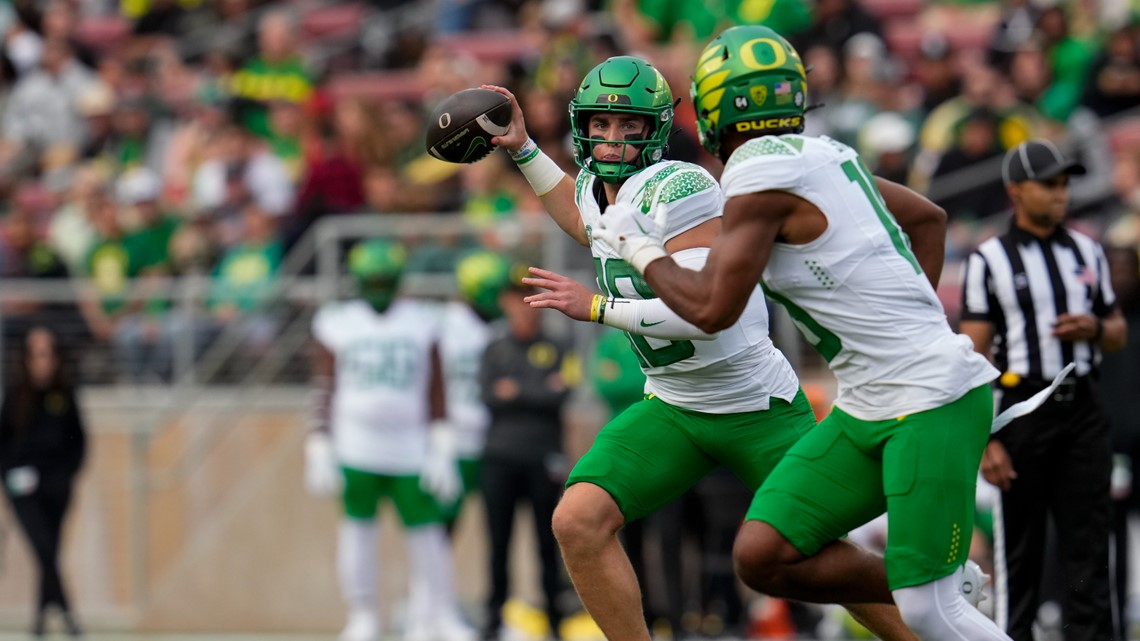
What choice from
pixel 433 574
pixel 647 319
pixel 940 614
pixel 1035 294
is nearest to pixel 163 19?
pixel 433 574

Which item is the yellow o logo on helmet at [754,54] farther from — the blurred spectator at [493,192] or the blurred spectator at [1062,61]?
the blurred spectator at [1062,61]

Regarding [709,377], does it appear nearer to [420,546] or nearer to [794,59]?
[794,59]

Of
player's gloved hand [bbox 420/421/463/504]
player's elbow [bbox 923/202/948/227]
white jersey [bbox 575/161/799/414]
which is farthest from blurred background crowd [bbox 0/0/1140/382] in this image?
white jersey [bbox 575/161/799/414]

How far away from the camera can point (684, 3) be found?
13.6 metres

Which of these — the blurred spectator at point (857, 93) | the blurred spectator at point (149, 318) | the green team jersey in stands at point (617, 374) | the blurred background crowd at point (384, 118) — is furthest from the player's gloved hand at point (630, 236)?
the blurred spectator at point (149, 318)

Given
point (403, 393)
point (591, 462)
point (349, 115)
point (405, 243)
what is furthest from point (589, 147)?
point (349, 115)

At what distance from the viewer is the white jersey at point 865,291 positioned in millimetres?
5020

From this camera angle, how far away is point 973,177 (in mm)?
11086

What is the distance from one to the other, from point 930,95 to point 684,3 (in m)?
2.38

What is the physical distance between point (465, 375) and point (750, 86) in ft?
20.2

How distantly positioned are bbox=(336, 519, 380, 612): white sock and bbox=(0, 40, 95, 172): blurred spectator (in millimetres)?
6922

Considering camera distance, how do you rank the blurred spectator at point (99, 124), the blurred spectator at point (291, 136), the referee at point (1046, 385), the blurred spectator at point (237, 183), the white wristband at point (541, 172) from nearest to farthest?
the white wristband at point (541, 172), the referee at point (1046, 385), the blurred spectator at point (237, 183), the blurred spectator at point (291, 136), the blurred spectator at point (99, 124)

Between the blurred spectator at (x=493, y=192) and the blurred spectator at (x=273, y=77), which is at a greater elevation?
the blurred spectator at (x=273, y=77)

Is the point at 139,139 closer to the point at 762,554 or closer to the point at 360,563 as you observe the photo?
the point at 360,563
